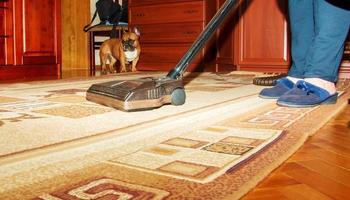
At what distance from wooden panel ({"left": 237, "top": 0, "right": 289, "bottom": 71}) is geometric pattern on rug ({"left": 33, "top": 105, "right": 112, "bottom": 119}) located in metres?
2.15

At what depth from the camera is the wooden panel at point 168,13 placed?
3.65 m

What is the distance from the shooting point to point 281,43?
10.7ft

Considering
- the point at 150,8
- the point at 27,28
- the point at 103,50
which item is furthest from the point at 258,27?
the point at 27,28

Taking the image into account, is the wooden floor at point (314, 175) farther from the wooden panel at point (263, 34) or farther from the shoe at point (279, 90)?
the wooden panel at point (263, 34)

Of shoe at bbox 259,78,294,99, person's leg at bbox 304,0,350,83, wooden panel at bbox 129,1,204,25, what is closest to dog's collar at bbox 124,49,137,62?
wooden panel at bbox 129,1,204,25

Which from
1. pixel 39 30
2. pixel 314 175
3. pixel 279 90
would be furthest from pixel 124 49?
pixel 314 175

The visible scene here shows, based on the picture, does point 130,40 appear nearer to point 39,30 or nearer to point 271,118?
point 39,30

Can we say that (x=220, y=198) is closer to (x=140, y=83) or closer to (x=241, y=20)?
(x=140, y=83)

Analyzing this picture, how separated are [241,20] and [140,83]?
2245 millimetres

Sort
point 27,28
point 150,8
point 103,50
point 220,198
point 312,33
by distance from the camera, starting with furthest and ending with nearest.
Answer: point 103,50 → point 150,8 → point 27,28 → point 312,33 → point 220,198

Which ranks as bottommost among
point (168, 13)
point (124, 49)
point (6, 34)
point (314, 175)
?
point (314, 175)

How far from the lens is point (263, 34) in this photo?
335 cm

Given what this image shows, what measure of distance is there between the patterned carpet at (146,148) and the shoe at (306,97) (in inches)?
1.6

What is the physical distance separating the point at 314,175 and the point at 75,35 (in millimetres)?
4470
